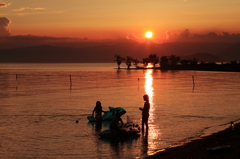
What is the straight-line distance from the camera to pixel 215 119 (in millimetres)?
22953

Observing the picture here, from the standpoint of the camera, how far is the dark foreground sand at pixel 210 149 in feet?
40.3

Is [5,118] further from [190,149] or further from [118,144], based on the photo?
[190,149]

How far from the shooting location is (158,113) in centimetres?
2588

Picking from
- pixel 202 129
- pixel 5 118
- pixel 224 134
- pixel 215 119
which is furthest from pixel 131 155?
pixel 5 118

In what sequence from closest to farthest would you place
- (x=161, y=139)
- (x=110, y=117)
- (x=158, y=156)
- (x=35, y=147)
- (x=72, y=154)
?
(x=158, y=156) → (x=72, y=154) → (x=35, y=147) → (x=161, y=139) → (x=110, y=117)

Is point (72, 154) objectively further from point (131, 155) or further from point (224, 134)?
point (224, 134)

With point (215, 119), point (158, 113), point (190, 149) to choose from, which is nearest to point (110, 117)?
point (158, 113)

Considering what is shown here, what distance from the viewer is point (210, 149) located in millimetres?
12586

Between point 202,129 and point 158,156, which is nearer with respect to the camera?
point 158,156

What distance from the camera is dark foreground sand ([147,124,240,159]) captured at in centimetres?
1230

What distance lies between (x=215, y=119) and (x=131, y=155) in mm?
10767

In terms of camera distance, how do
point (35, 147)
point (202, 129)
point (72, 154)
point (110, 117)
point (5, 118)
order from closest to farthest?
point (72, 154) → point (35, 147) → point (202, 129) → point (110, 117) → point (5, 118)

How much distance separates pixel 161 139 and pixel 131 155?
10.8 ft

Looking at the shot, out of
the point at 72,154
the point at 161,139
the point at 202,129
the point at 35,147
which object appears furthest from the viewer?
the point at 202,129
